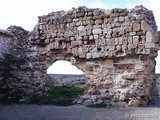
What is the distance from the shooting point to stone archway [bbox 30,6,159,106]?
33.0ft

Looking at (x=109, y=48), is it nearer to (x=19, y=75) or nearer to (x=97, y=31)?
(x=97, y=31)

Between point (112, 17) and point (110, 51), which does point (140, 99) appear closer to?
point (110, 51)

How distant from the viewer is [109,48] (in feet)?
34.2

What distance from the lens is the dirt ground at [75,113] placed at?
839 centimetres

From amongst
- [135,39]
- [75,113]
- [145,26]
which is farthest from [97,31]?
[75,113]

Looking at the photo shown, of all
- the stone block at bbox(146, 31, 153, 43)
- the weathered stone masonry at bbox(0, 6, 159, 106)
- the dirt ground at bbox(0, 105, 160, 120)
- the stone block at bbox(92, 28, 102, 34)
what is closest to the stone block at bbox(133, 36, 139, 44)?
the weathered stone masonry at bbox(0, 6, 159, 106)

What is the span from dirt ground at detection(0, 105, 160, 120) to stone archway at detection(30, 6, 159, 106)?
32.3 inches

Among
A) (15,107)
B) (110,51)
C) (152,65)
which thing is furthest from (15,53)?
(152,65)

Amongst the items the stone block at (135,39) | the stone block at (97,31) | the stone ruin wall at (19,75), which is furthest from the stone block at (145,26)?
the stone ruin wall at (19,75)

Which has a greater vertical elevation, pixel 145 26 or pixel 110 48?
pixel 145 26

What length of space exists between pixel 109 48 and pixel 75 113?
2589 mm

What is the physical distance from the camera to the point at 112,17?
412 inches

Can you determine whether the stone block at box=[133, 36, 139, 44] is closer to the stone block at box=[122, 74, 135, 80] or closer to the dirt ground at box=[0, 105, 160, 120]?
the stone block at box=[122, 74, 135, 80]

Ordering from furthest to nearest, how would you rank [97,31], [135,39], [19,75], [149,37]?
[19,75], [97,31], [135,39], [149,37]
